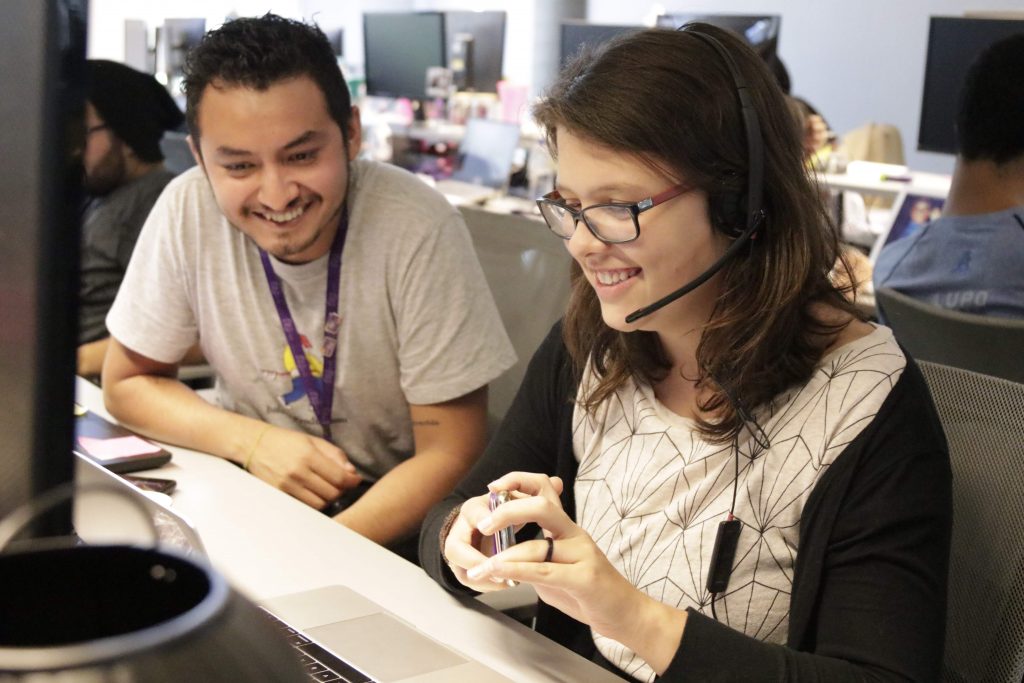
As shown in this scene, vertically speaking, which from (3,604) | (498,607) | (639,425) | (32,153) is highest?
(32,153)

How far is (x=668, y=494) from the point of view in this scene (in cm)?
123

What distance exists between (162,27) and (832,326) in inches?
193

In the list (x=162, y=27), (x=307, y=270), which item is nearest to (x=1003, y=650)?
(x=307, y=270)

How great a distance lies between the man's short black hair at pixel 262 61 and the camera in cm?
167

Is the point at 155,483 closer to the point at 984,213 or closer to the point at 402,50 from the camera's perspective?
the point at 984,213

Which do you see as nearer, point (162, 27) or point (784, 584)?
point (784, 584)

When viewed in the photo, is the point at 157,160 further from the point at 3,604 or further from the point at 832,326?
the point at 3,604

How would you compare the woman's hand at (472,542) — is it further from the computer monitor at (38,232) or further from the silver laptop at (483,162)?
the silver laptop at (483,162)

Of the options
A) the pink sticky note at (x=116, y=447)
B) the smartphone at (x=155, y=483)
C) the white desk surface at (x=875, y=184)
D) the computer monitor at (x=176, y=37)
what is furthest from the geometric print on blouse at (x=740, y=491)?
the computer monitor at (x=176, y=37)

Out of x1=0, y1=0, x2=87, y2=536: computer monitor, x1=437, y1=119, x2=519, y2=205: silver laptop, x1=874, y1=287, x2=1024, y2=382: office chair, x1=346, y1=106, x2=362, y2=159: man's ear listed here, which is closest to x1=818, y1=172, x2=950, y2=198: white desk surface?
x1=437, y1=119, x2=519, y2=205: silver laptop

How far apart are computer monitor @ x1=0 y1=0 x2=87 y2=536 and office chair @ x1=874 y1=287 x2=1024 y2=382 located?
4.89 feet

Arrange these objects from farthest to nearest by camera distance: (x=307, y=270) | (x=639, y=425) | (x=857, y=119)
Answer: (x=857, y=119), (x=307, y=270), (x=639, y=425)

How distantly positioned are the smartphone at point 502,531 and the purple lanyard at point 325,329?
75cm

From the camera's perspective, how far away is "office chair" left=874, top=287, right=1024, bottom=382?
174cm
